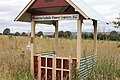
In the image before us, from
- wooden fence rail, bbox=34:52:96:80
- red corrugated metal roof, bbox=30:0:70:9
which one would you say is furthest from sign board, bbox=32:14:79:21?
wooden fence rail, bbox=34:52:96:80

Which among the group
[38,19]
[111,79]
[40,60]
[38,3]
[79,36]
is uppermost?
[38,3]

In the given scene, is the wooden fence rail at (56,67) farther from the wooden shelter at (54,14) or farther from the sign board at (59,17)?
the sign board at (59,17)

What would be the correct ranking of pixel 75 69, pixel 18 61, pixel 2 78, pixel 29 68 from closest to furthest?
pixel 75 69 < pixel 2 78 < pixel 29 68 < pixel 18 61

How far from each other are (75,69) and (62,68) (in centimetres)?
77

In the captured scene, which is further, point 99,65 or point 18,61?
point 18,61

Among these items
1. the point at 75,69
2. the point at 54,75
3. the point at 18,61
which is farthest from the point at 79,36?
the point at 18,61

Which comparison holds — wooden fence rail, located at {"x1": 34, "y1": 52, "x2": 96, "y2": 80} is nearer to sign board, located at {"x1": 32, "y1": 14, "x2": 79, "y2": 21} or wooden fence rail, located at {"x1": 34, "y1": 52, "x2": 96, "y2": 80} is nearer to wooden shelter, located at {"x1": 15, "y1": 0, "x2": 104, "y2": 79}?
wooden shelter, located at {"x1": 15, "y1": 0, "x2": 104, "y2": 79}

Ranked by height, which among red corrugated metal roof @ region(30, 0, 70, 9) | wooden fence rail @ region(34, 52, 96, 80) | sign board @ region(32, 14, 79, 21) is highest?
red corrugated metal roof @ region(30, 0, 70, 9)

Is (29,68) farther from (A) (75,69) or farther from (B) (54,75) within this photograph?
(A) (75,69)

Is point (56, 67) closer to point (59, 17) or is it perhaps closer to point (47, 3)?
point (59, 17)

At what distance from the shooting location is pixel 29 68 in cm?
846

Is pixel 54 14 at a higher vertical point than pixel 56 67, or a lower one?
higher

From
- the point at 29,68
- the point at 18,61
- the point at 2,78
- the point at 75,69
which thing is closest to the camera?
the point at 75,69

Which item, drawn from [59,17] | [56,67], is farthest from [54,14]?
[56,67]
